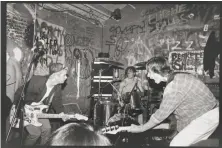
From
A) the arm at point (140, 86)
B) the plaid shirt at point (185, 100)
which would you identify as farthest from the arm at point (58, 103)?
the plaid shirt at point (185, 100)

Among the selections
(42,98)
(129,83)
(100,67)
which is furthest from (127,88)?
(42,98)

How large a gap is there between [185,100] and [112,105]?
3.49 ft

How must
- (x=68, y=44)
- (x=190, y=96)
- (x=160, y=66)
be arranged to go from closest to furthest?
(x=190, y=96)
(x=160, y=66)
(x=68, y=44)

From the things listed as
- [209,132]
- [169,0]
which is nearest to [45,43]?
[169,0]

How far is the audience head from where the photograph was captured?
412cm

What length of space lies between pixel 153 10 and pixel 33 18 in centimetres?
179

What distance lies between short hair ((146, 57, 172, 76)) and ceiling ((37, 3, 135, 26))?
2.91ft

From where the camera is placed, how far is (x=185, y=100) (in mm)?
4012

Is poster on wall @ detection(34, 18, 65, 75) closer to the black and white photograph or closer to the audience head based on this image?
the black and white photograph

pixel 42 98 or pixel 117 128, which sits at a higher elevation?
pixel 42 98

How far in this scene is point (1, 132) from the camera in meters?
4.21

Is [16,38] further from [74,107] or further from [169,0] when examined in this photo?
[169,0]

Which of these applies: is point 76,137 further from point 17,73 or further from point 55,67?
point 17,73

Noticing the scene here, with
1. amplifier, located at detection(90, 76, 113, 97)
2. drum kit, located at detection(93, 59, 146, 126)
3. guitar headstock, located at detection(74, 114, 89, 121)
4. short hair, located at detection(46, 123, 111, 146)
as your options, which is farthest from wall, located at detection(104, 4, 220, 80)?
short hair, located at detection(46, 123, 111, 146)
